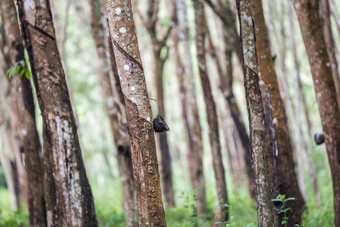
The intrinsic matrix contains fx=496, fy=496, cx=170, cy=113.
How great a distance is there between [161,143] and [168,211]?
2114mm

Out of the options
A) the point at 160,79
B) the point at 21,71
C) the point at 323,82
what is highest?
the point at 160,79

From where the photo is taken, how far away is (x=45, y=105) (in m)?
6.33

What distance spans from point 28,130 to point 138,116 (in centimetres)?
388

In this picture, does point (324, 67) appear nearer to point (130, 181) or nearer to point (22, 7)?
point (130, 181)

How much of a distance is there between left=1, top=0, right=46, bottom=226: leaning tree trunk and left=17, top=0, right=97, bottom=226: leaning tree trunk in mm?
1417

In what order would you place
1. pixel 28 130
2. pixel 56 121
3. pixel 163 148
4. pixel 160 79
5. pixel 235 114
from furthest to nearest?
1. pixel 163 148
2. pixel 160 79
3. pixel 235 114
4. pixel 28 130
5. pixel 56 121

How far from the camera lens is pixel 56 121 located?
6.32 m

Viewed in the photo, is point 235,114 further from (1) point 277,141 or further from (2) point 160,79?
(1) point 277,141

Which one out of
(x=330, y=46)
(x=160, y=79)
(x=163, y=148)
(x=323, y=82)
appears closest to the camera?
(x=323, y=82)

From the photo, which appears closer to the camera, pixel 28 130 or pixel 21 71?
pixel 21 71

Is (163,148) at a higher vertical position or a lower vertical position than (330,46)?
lower

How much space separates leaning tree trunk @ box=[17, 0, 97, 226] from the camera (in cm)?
631

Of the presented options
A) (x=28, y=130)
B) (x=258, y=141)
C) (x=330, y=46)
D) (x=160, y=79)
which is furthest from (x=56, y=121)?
(x=160, y=79)

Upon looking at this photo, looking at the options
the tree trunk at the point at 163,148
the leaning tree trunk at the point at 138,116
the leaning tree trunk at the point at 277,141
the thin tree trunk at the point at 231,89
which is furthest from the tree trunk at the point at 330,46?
the leaning tree trunk at the point at 138,116
